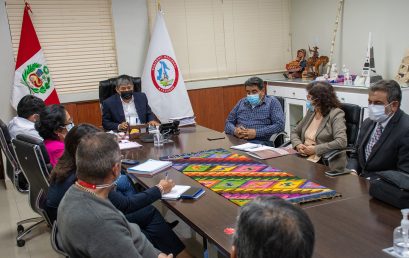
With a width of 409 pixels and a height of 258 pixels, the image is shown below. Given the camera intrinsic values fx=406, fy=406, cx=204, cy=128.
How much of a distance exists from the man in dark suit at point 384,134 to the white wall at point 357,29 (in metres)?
2.32

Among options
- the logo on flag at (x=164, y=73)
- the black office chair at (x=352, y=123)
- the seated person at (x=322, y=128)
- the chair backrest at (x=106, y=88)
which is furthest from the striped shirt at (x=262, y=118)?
the logo on flag at (x=164, y=73)

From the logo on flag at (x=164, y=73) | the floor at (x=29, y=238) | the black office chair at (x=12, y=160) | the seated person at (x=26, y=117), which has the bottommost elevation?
the floor at (x=29, y=238)

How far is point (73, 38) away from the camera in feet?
16.5

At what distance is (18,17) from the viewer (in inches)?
186

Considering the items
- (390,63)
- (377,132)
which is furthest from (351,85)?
(377,132)

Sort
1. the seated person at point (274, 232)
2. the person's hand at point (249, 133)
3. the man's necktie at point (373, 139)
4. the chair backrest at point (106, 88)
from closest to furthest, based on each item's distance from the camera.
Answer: the seated person at point (274, 232) → the man's necktie at point (373, 139) → the person's hand at point (249, 133) → the chair backrest at point (106, 88)

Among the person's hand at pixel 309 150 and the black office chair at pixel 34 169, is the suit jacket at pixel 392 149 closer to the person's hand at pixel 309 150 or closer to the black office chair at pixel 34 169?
the person's hand at pixel 309 150

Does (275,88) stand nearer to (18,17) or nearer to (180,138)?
(180,138)

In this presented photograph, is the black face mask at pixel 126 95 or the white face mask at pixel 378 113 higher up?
the black face mask at pixel 126 95

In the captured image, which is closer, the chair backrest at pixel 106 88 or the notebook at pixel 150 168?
the notebook at pixel 150 168

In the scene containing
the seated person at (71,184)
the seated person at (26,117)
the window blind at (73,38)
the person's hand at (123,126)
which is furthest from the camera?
the window blind at (73,38)

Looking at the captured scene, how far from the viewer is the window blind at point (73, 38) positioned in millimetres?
4812

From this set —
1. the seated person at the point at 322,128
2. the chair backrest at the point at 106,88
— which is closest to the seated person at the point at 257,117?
the seated person at the point at 322,128

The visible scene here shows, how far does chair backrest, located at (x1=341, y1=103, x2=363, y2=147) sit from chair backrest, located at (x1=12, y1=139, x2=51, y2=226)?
230 centimetres
